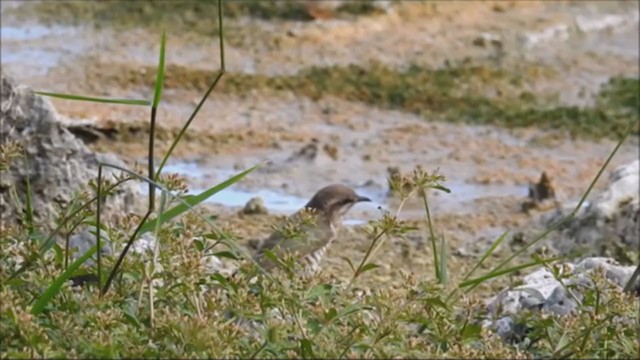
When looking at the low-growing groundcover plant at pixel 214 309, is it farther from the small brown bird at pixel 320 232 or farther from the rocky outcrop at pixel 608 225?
the rocky outcrop at pixel 608 225

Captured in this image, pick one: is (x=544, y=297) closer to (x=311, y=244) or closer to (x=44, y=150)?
(x=311, y=244)

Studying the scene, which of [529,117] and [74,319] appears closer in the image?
[74,319]

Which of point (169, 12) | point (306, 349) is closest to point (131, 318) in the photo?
point (306, 349)

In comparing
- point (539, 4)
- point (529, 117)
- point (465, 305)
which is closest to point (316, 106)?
point (529, 117)

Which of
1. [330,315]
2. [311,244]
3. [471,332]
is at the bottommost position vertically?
[311,244]

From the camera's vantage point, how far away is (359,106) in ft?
36.5

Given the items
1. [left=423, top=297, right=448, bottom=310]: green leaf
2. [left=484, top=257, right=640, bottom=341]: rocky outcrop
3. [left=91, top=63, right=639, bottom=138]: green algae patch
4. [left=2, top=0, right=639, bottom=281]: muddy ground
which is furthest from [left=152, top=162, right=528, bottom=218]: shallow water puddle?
[left=423, top=297, right=448, bottom=310]: green leaf

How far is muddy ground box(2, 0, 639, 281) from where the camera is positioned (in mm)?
9062

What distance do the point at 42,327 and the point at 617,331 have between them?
133cm

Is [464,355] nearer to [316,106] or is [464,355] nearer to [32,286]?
[32,286]

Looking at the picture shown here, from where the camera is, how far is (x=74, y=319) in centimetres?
360

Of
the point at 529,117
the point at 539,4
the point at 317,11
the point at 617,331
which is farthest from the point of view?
the point at 539,4

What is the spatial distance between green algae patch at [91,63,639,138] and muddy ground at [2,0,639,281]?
51 millimetres

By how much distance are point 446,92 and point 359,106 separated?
2.32 ft
